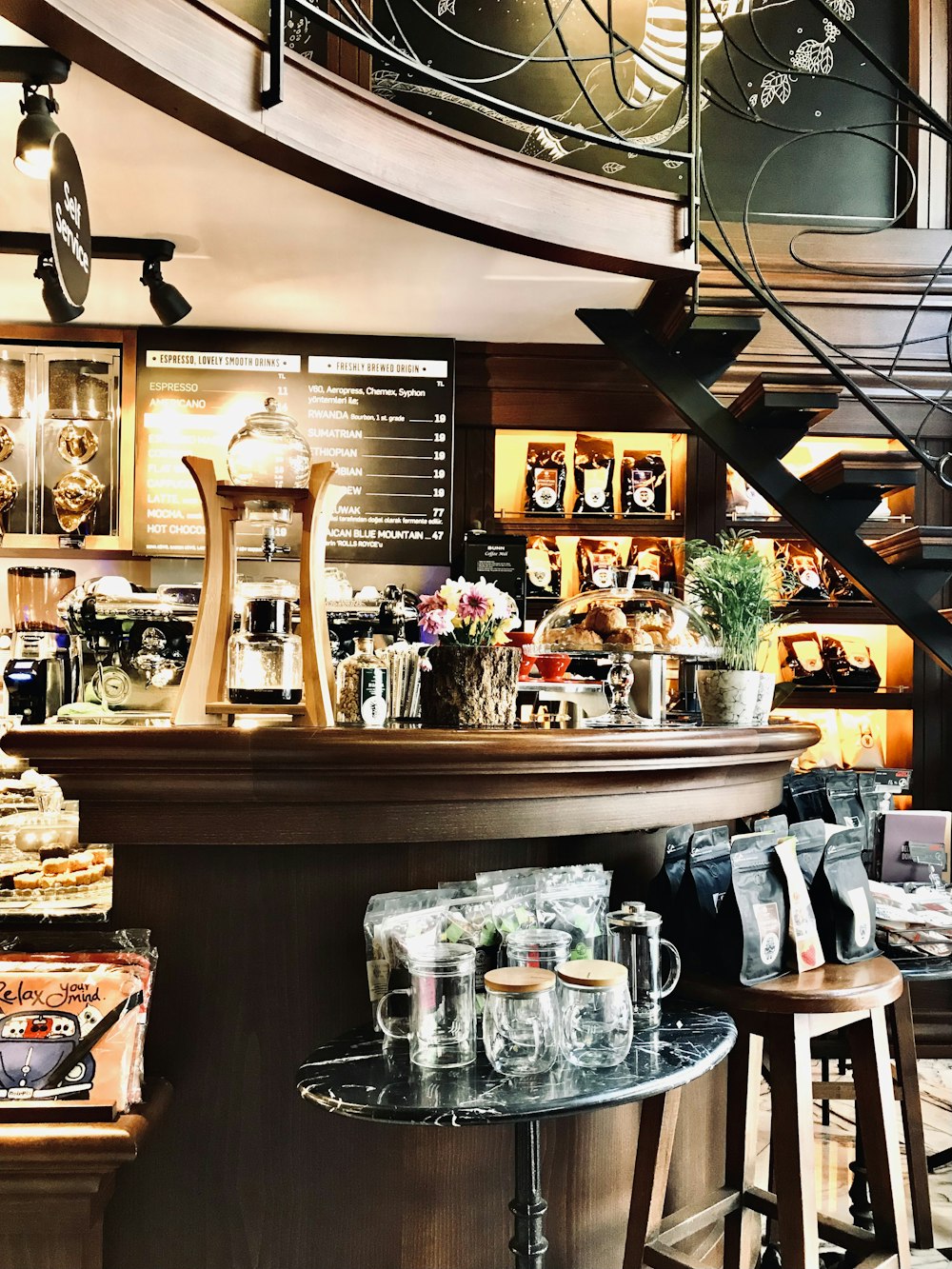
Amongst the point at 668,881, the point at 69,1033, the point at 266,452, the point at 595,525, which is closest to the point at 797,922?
the point at 668,881

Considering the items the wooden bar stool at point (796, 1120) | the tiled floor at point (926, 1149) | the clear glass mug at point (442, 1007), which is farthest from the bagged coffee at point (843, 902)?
the clear glass mug at point (442, 1007)

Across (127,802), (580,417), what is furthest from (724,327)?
(127,802)

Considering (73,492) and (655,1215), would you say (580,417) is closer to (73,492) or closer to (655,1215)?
(73,492)

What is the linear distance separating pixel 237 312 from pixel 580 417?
1.46 metres

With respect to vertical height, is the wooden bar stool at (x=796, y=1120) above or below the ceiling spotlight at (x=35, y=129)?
below

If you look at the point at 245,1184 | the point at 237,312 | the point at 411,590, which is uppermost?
the point at 237,312

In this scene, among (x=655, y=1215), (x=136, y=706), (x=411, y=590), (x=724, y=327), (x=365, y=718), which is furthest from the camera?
(x=411, y=590)

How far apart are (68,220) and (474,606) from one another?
1.36 m

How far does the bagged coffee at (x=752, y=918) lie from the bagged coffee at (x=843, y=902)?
5.0 inches

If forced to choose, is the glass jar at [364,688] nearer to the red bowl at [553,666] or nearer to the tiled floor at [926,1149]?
the red bowl at [553,666]

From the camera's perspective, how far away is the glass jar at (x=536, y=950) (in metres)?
1.66

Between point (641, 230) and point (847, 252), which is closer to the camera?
point (641, 230)

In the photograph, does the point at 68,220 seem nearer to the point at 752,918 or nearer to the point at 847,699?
the point at 752,918

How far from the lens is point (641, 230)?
12.1 ft
